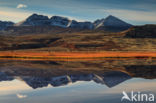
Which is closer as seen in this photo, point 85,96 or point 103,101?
point 103,101

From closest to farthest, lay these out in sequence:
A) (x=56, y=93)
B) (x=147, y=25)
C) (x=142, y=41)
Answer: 1. (x=56, y=93)
2. (x=142, y=41)
3. (x=147, y=25)

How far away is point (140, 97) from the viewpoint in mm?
15570

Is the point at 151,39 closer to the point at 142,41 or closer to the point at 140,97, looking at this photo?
the point at 142,41

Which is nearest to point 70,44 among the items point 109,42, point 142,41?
point 109,42

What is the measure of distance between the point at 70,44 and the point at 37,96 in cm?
13510

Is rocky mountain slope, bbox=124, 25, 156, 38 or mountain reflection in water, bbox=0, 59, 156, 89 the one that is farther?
rocky mountain slope, bbox=124, 25, 156, 38

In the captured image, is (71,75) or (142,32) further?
(142,32)

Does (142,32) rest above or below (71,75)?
below

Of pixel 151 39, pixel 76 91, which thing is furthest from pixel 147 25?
pixel 76 91

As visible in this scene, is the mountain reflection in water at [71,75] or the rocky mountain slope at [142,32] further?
the rocky mountain slope at [142,32]

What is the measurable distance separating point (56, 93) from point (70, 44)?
13398 centimetres

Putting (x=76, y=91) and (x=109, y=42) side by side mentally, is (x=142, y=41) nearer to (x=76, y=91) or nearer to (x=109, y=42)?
(x=109, y=42)

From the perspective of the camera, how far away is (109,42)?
508 ft

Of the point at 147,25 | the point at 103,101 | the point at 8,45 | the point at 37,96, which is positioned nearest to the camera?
the point at 103,101
